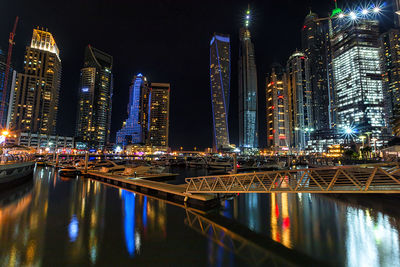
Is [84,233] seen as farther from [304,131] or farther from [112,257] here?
[304,131]

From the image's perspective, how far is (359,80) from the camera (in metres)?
133

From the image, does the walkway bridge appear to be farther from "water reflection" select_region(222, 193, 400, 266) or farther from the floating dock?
"water reflection" select_region(222, 193, 400, 266)

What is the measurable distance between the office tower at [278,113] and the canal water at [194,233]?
171850 millimetres

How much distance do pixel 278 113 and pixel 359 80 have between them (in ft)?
220

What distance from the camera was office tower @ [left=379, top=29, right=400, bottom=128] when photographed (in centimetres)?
14284

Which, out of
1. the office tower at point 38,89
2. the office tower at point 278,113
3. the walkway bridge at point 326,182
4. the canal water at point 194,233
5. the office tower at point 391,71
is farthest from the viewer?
the office tower at point 278,113

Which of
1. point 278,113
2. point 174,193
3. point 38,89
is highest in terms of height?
point 38,89

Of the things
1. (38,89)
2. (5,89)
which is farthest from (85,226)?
(5,89)

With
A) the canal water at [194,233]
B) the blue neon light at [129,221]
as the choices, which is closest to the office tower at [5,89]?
the canal water at [194,233]

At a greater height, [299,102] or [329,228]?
[299,102]

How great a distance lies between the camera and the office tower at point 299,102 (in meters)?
181

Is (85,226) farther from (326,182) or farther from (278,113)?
(278,113)

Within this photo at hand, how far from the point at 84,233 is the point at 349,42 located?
645 feet

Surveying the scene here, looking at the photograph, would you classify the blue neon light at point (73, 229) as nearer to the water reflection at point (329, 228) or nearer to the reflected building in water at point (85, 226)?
the reflected building in water at point (85, 226)
